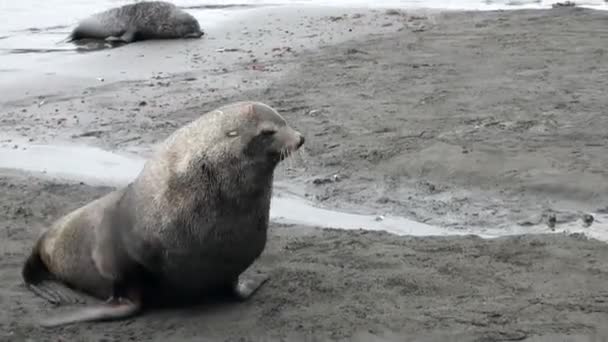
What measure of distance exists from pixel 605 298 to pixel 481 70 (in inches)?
245

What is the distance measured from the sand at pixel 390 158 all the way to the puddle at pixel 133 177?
0.41ft

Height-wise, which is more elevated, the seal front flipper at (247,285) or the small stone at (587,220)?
the seal front flipper at (247,285)

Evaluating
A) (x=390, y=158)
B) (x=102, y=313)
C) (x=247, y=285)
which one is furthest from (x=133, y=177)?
(x=102, y=313)

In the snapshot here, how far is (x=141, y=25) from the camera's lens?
16.5 metres

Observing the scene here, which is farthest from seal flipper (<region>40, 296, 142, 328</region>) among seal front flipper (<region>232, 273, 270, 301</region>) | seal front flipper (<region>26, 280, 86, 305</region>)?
seal front flipper (<region>232, 273, 270, 301</region>)

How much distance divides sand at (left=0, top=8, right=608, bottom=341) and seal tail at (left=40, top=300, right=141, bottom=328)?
0.22ft

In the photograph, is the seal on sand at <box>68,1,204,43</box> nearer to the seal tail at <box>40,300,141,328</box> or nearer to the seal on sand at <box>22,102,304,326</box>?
the seal on sand at <box>22,102,304,326</box>

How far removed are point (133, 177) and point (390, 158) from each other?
196 cm

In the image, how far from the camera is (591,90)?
1023cm

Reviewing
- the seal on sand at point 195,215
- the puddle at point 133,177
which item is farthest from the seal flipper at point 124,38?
the seal on sand at point 195,215

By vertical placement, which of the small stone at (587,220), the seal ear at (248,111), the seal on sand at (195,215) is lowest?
the small stone at (587,220)

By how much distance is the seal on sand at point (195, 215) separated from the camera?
17.5ft

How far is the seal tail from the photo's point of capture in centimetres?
539

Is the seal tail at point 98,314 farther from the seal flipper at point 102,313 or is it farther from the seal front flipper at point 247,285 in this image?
the seal front flipper at point 247,285
